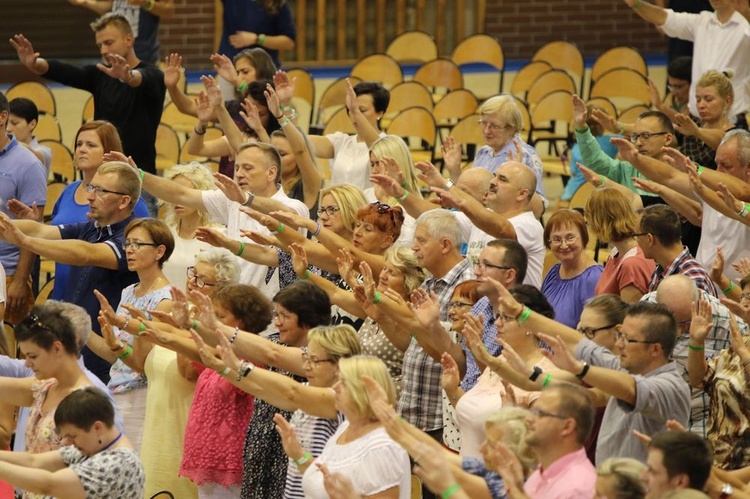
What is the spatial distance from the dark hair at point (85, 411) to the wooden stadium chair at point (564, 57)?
26.5 ft

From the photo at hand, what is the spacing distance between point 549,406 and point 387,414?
47 cm

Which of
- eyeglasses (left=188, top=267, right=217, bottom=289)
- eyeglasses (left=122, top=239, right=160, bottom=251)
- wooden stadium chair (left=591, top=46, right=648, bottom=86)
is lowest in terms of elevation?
wooden stadium chair (left=591, top=46, right=648, bottom=86)

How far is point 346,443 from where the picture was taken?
4156 millimetres

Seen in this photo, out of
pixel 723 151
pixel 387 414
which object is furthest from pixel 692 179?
pixel 387 414

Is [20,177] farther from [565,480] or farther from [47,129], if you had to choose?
[565,480]

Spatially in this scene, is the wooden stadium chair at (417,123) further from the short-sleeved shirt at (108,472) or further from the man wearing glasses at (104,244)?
the short-sleeved shirt at (108,472)

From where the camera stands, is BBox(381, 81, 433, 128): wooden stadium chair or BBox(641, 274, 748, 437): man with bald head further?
BBox(381, 81, 433, 128): wooden stadium chair

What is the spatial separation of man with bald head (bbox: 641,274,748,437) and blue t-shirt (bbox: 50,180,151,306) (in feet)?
8.38

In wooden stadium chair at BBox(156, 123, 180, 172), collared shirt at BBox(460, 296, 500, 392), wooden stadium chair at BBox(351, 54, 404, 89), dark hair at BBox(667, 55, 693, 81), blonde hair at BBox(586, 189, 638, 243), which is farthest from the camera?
wooden stadium chair at BBox(351, 54, 404, 89)

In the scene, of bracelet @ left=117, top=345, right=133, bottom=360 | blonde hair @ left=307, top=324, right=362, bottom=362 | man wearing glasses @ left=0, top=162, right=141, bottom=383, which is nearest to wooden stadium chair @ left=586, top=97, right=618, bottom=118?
man wearing glasses @ left=0, top=162, right=141, bottom=383

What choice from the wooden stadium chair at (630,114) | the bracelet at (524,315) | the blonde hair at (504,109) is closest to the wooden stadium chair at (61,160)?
the blonde hair at (504,109)

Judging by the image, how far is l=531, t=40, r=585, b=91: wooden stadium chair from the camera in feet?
37.7

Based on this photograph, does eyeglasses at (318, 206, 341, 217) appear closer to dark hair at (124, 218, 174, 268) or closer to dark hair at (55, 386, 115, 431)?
dark hair at (124, 218, 174, 268)

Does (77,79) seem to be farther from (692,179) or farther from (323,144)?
(692,179)
